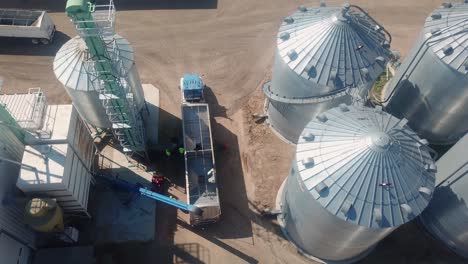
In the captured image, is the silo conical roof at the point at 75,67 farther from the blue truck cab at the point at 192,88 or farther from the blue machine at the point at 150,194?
the blue truck cab at the point at 192,88

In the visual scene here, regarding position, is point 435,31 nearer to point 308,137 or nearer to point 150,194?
point 308,137

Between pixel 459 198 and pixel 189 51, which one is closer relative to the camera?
pixel 459 198

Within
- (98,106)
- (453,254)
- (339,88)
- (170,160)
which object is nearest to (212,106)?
(170,160)

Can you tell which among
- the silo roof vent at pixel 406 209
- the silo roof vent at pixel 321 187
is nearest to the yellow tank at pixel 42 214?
the silo roof vent at pixel 321 187

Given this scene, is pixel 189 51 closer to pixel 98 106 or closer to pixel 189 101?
pixel 189 101

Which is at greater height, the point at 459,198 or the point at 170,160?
the point at 170,160

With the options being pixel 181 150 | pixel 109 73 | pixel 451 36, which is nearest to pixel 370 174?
pixel 451 36
